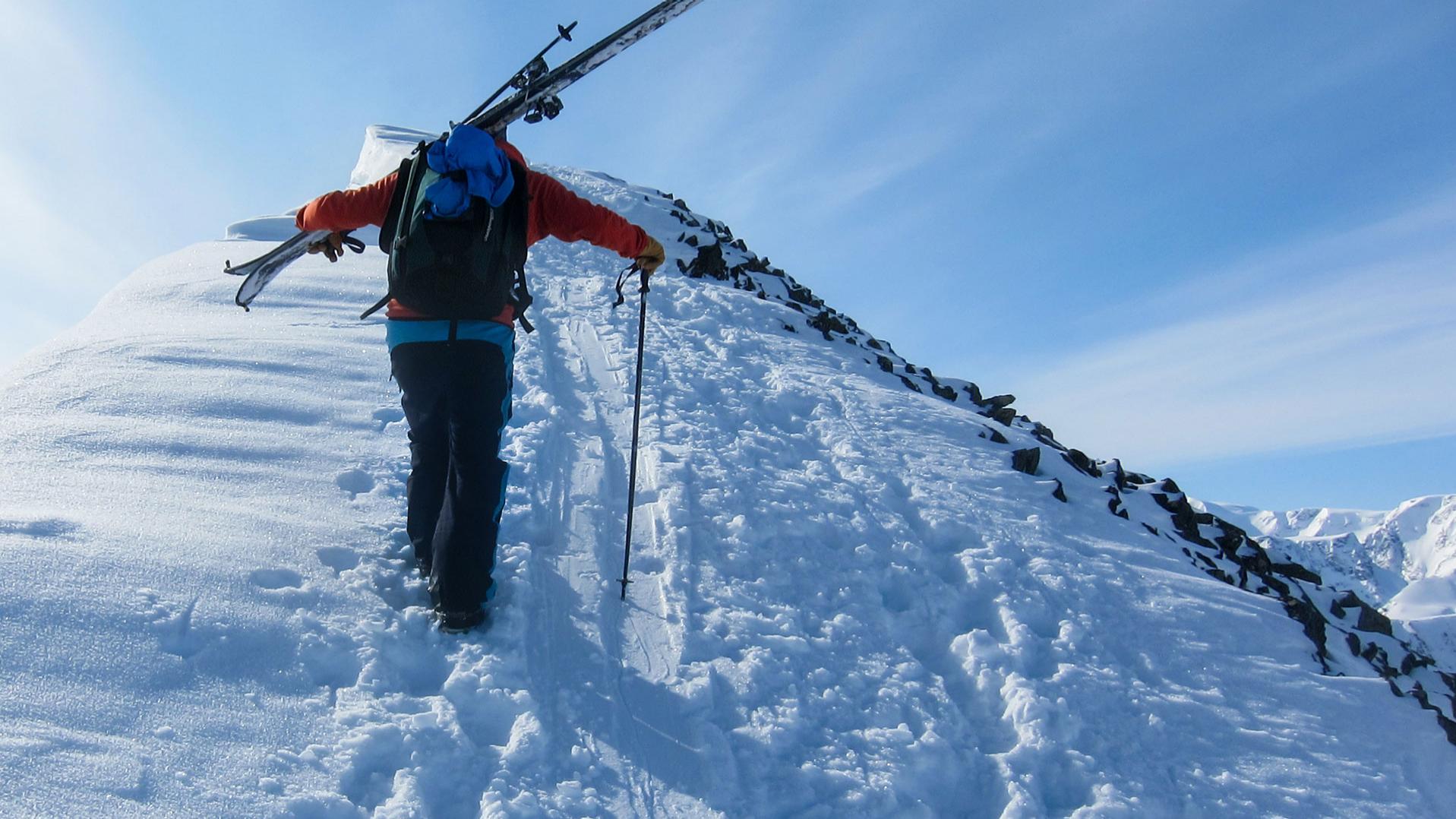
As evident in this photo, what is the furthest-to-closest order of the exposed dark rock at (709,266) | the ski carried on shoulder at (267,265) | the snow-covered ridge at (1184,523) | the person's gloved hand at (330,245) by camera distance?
1. the exposed dark rock at (709,266)
2. the snow-covered ridge at (1184,523)
3. the ski carried on shoulder at (267,265)
4. the person's gloved hand at (330,245)

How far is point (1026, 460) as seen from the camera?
7.51m

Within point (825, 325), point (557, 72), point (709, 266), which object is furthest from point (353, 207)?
point (709, 266)

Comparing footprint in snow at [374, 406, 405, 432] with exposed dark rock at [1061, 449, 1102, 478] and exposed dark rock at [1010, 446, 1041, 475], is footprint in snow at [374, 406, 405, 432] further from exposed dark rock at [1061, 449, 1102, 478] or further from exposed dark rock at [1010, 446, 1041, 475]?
exposed dark rock at [1061, 449, 1102, 478]

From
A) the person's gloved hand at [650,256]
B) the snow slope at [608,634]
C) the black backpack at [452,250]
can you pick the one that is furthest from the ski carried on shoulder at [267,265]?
the person's gloved hand at [650,256]

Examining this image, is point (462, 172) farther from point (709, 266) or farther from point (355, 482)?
point (709, 266)

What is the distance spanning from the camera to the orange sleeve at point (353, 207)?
3.87m

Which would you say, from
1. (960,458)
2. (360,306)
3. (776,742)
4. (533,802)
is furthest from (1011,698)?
(360,306)

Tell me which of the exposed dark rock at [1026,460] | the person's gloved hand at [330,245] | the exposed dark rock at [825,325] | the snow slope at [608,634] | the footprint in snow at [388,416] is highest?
the exposed dark rock at [825,325]

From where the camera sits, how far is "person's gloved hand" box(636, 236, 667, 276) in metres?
4.39

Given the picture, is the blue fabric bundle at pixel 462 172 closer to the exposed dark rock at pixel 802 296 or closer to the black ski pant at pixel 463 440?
the black ski pant at pixel 463 440

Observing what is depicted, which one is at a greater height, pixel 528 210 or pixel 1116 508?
pixel 528 210

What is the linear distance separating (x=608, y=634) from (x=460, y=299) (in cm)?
174

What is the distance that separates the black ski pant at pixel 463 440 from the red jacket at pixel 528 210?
0.71 feet

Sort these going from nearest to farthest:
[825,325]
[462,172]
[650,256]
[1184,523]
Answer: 1. [462,172]
2. [650,256]
3. [1184,523]
4. [825,325]
